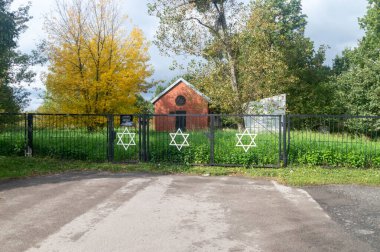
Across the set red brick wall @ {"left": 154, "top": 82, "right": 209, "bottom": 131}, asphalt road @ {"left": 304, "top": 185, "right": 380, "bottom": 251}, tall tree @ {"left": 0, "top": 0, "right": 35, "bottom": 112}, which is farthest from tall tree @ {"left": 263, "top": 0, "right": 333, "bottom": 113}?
asphalt road @ {"left": 304, "top": 185, "right": 380, "bottom": 251}

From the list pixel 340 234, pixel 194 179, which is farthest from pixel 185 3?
pixel 340 234

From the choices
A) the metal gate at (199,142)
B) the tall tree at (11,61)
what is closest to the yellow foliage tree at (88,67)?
the tall tree at (11,61)

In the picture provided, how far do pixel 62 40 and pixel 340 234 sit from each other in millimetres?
23222

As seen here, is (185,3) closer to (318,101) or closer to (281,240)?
(318,101)

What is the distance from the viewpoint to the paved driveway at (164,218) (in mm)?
4992

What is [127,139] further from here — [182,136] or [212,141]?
[212,141]

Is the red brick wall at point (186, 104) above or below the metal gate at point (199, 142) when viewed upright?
above

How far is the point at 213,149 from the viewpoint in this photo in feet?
40.1

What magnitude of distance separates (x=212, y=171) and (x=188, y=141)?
1.76 meters

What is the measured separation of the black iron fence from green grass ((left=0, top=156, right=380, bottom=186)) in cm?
50

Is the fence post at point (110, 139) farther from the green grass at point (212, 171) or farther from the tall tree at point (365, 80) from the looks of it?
the tall tree at point (365, 80)

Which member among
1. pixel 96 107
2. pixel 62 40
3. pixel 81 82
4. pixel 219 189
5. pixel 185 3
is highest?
pixel 185 3

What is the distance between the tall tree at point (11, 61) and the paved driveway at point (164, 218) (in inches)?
300

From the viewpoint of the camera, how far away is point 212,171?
11.2m
